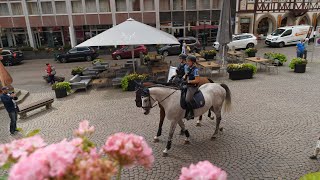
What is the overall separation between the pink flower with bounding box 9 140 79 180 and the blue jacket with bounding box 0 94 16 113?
828cm

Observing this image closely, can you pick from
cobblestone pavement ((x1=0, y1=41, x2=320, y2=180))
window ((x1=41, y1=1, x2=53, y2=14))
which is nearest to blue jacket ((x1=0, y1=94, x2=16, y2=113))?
cobblestone pavement ((x1=0, y1=41, x2=320, y2=180))

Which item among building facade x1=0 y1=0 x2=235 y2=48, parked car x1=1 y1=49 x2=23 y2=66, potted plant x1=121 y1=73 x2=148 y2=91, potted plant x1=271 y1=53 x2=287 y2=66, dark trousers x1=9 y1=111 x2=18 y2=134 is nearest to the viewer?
dark trousers x1=9 y1=111 x2=18 y2=134

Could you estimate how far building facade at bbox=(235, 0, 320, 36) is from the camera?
108 feet

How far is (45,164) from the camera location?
136 centimetres

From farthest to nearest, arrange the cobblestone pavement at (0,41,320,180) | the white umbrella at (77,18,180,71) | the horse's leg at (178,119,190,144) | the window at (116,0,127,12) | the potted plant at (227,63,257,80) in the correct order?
the window at (116,0,127,12)
the potted plant at (227,63,257,80)
the white umbrella at (77,18,180,71)
the horse's leg at (178,119,190,144)
the cobblestone pavement at (0,41,320,180)

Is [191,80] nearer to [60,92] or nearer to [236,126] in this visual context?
[236,126]

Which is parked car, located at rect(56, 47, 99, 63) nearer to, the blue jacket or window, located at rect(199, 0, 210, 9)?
the blue jacket

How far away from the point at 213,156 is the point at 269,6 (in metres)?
32.3

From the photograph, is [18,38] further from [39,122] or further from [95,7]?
[39,122]

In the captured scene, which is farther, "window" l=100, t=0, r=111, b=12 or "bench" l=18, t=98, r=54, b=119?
"window" l=100, t=0, r=111, b=12

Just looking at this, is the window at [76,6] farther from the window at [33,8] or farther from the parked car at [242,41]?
the parked car at [242,41]

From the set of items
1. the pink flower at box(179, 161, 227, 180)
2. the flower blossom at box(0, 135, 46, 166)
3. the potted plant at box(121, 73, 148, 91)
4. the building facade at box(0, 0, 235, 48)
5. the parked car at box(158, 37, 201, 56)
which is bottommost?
the potted plant at box(121, 73, 148, 91)

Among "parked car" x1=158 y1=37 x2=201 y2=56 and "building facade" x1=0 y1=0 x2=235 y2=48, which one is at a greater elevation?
"building facade" x1=0 y1=0 x2=235 y2=48

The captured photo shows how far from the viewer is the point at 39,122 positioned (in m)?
9.64
